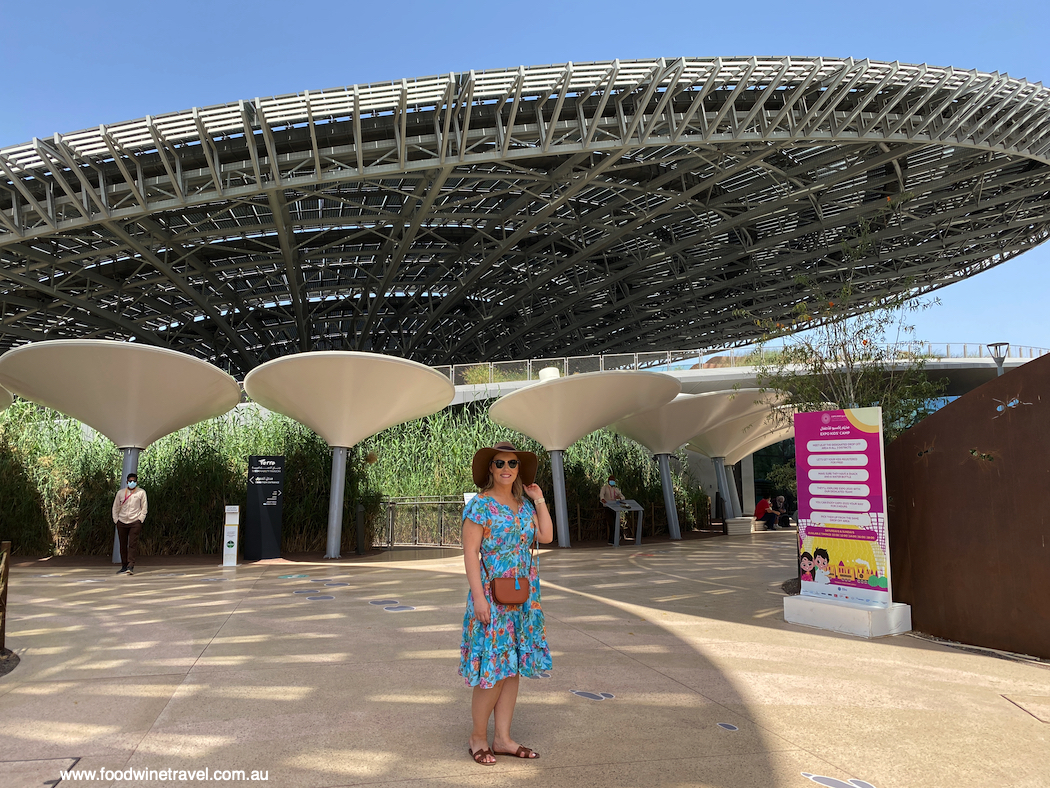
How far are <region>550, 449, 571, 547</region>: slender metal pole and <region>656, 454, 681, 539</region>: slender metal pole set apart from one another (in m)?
3.22

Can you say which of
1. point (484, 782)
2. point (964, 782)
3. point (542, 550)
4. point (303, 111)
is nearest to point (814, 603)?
point (964, 782)

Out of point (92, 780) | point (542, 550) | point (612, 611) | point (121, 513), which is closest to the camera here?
point (92, 780)

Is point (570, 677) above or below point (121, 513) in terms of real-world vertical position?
below

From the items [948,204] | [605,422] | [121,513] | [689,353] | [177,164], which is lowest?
[121,513]

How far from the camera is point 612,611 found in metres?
6.92

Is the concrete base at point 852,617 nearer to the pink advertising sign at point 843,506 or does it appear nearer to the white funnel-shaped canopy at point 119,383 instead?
the pink advertising sign at point 843,506

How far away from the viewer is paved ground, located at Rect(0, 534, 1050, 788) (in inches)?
114

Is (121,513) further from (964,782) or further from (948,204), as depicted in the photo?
(948,204)

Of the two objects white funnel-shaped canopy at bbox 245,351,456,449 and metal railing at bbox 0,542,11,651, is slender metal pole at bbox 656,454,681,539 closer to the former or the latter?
white funnel-shaped canopy at bbox 245,351,456,449

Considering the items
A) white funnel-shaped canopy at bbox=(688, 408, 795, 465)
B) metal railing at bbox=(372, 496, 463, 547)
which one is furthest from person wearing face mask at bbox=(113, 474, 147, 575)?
white funnel-shaped canopy at bbox=(688, 408, 795, 465)

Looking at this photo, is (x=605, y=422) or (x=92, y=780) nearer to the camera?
(x=92, y=780)

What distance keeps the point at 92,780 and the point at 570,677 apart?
2.57 meters

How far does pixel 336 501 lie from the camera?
44.3 ft

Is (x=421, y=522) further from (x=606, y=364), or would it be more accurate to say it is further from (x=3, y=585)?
(x=3, y=585)
